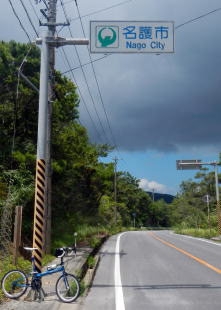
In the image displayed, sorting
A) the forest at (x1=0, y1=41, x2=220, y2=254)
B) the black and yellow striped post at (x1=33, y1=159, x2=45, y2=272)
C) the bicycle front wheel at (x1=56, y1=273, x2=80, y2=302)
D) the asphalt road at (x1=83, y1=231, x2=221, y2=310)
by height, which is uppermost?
the forest at (x1=0, y1=41, x2=220, y2=254)

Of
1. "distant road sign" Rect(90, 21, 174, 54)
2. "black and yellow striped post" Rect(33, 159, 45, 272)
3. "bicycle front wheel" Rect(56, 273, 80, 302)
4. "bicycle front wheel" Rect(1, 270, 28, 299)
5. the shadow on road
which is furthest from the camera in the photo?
"distant road sign" Rect(90, 21, 174, 54)

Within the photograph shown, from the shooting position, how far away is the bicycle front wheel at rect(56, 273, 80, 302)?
24.2ft

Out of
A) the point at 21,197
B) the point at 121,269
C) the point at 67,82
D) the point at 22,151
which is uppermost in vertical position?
the point at 67,82

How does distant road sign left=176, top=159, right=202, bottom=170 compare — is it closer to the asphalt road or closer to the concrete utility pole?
the asphalt road

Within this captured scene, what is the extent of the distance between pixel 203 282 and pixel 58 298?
3998mm

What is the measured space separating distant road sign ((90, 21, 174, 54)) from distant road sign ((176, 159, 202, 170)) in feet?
63.4

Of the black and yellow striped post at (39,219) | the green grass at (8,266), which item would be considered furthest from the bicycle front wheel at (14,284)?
the green grass at (8,266)

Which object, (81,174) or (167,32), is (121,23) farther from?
(81,174)

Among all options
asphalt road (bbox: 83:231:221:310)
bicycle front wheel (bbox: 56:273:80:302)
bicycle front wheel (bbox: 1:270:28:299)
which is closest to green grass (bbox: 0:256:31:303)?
bicycle front wheel (bbox: 1:270:28:299)

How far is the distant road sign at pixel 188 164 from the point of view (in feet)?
90.3

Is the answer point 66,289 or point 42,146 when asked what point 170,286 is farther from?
point 42,146

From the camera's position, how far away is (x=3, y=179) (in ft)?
49.8

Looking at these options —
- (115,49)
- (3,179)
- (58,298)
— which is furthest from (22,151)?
(58,298)

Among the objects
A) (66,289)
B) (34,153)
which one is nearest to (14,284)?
(66,289)
